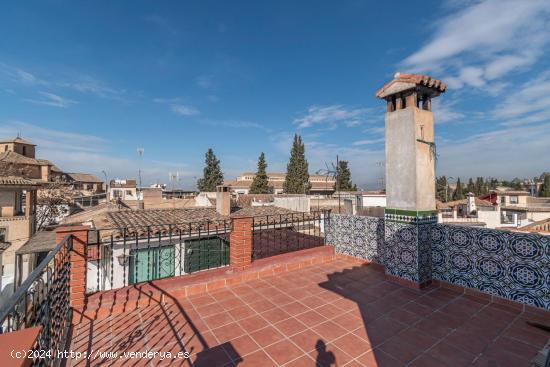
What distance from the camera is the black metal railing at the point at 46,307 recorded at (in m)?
1.46

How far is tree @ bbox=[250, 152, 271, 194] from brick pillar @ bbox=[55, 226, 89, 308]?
3887cm

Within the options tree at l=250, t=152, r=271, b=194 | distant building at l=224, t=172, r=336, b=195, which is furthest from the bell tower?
distant building at l=224, t=172, r=336, b=195

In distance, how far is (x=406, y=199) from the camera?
4.21 m

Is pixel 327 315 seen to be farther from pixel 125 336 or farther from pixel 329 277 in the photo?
pixel 125 336

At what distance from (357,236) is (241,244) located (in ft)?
8.20

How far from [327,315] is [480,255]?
7.90 feet

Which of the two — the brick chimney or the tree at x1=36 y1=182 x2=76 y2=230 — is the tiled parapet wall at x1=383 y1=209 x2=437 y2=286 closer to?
the brick chimney

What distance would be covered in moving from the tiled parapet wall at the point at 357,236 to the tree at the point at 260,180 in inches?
1437

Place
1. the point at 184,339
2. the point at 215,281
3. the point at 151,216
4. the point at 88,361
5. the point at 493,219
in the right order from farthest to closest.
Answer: the point at 493,219, the point at 151,216, the point at 215,281, the point at 184,339, the point at 88,361

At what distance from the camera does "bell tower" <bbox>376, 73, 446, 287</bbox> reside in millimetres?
4078

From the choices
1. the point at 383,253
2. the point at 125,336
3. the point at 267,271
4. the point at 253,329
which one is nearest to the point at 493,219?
the point at 383,253

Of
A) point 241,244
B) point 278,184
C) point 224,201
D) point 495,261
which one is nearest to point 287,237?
point 241,244

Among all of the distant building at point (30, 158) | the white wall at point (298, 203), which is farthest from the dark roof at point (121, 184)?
the white wall at point (298, 203)

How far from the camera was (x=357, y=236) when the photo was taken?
5457 mm
